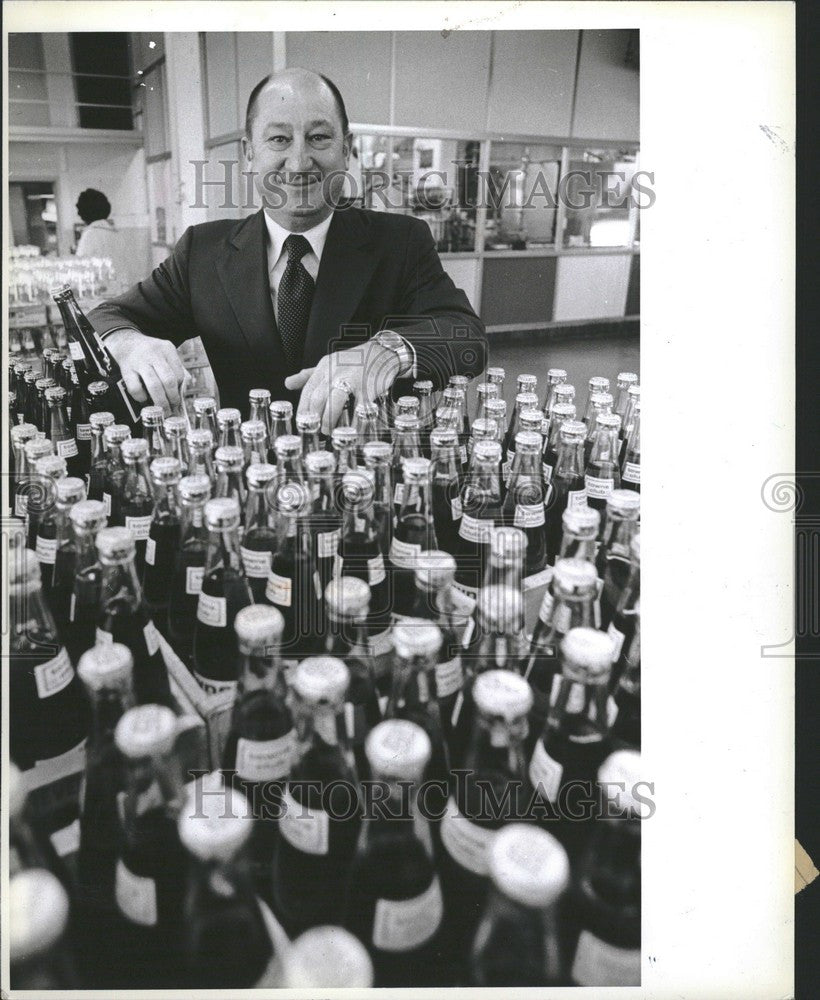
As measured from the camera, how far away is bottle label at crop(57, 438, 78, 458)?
0.96m

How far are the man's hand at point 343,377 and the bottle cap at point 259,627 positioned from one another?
36 cm

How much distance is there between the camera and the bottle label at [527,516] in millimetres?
879

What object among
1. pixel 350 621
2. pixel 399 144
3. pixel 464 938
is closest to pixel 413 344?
pixel 399 144

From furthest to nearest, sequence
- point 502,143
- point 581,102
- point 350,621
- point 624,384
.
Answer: point 624,384, point 502,143, point 581,102, point 350,621

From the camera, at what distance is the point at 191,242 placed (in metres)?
0.93

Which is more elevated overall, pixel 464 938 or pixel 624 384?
pixel 624 384

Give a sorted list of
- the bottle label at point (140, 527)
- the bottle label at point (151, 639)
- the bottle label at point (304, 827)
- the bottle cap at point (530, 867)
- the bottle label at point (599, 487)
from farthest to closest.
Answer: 1. the bottle label at point (599, 487)
2. the bottle label at point (140, 527)
3. the bottle label at point (151, 639)
4. the bottle label at point (304, 827)
5. the bottle cap at point (530, 867)

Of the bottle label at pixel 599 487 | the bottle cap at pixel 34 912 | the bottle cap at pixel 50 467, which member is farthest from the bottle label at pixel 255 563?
the bottle label at pixel 599 487

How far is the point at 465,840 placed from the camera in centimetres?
58

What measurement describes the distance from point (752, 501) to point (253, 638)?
1.76 ft

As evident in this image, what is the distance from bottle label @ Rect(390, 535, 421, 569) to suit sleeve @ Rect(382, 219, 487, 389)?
1.00 ft

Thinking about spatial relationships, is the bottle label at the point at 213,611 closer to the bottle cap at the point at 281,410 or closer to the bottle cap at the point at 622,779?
the bottle cap at the point at 281,410

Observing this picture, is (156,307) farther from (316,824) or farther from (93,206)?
(316,824)

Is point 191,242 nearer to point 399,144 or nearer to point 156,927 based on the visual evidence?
point 399,144
